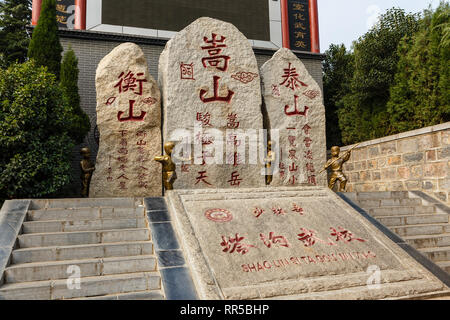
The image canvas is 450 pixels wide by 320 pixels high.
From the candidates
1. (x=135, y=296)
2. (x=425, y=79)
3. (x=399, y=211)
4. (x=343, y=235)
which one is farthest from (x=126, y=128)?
(x=425, y=79)

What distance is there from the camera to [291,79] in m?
6.15

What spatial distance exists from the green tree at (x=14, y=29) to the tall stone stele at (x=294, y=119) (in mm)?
8336

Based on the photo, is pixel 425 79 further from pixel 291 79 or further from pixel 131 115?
pixel 131 115

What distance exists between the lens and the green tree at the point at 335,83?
10.7 meters

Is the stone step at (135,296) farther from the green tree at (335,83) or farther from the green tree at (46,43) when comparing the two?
the green tree at (335,83)

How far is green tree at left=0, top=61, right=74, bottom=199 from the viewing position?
4777mm

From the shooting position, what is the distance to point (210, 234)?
138 inches

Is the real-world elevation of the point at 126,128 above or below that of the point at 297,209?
above

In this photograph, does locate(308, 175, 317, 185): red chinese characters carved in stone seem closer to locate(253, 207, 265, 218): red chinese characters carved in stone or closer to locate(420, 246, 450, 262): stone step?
locate(420, 246, 450, 262): stone step

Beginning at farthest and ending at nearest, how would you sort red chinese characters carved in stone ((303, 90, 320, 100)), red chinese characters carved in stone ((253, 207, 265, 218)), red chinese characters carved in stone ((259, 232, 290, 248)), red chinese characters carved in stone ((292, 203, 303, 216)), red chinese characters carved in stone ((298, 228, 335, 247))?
red chinese characters carved in stone ((303, 90, 320, 100))
red chinese characters carved in stone ((292, 203, 303, 216))
red chinese characters carved in stone ((253, 207, 265, 218))
red chinese characters carved in stone ((298, 228, 335, 247))
red chinese characters carved in stone ((259, 232, 290, 248))

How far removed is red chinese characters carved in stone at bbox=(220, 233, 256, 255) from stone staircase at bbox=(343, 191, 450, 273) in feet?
7.15

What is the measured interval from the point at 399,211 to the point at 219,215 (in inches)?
122

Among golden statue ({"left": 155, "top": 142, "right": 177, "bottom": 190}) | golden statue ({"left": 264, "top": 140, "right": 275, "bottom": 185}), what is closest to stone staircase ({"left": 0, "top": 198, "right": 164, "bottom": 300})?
golden statue ({"left": 155, "top": 142, "right": 177, "bottom": 190})
